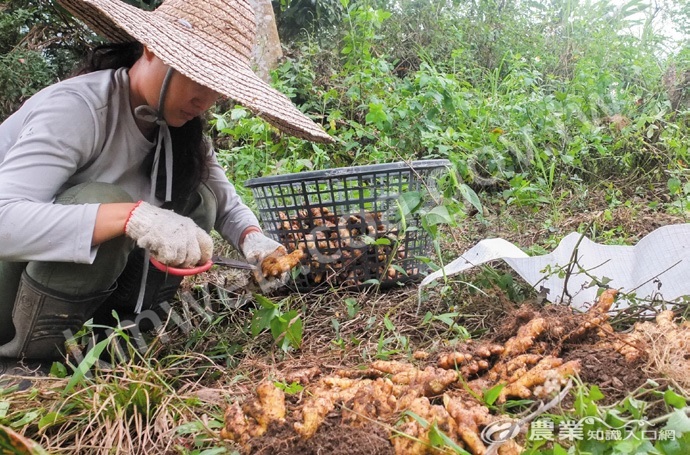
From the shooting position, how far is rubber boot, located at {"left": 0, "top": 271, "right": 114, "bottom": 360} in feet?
4.84

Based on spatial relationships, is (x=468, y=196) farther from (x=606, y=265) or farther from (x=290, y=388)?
(x=290, y=388)

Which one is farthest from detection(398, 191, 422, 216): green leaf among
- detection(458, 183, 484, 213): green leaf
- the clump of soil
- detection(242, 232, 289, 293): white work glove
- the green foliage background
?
the clump of soil

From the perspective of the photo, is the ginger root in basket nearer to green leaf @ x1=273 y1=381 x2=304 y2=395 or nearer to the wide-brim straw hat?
the wide-brim straw hat

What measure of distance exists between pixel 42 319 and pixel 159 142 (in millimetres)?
568

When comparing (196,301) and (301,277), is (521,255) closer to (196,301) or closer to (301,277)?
(301,277)

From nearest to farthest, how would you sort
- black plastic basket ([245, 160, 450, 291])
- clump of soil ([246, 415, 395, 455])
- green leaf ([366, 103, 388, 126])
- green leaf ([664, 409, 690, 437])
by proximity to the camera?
green leaf ([664, 409, 690, 437]) < clump of soil ([246, 415, 395, 455]) < black plastic basket ([245, 160, 450, 291]) < green leaf ([366, 103, 388, 126])

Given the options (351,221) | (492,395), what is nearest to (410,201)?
(351,221)

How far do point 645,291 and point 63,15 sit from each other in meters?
5.08

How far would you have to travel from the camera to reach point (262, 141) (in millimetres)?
3211

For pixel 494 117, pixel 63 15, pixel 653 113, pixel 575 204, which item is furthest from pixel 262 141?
pixel 63 15

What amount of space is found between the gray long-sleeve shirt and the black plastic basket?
44 centimetres

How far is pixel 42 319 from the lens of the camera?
1.50 m

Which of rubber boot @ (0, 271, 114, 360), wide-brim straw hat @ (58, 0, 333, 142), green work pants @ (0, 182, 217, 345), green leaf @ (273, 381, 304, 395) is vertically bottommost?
rubber boot @ (0, 271, 114, 360)

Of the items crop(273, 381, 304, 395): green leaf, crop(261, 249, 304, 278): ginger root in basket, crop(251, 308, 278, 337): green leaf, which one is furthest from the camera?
crop(261, 249, 304, 278): ginger root in basket
